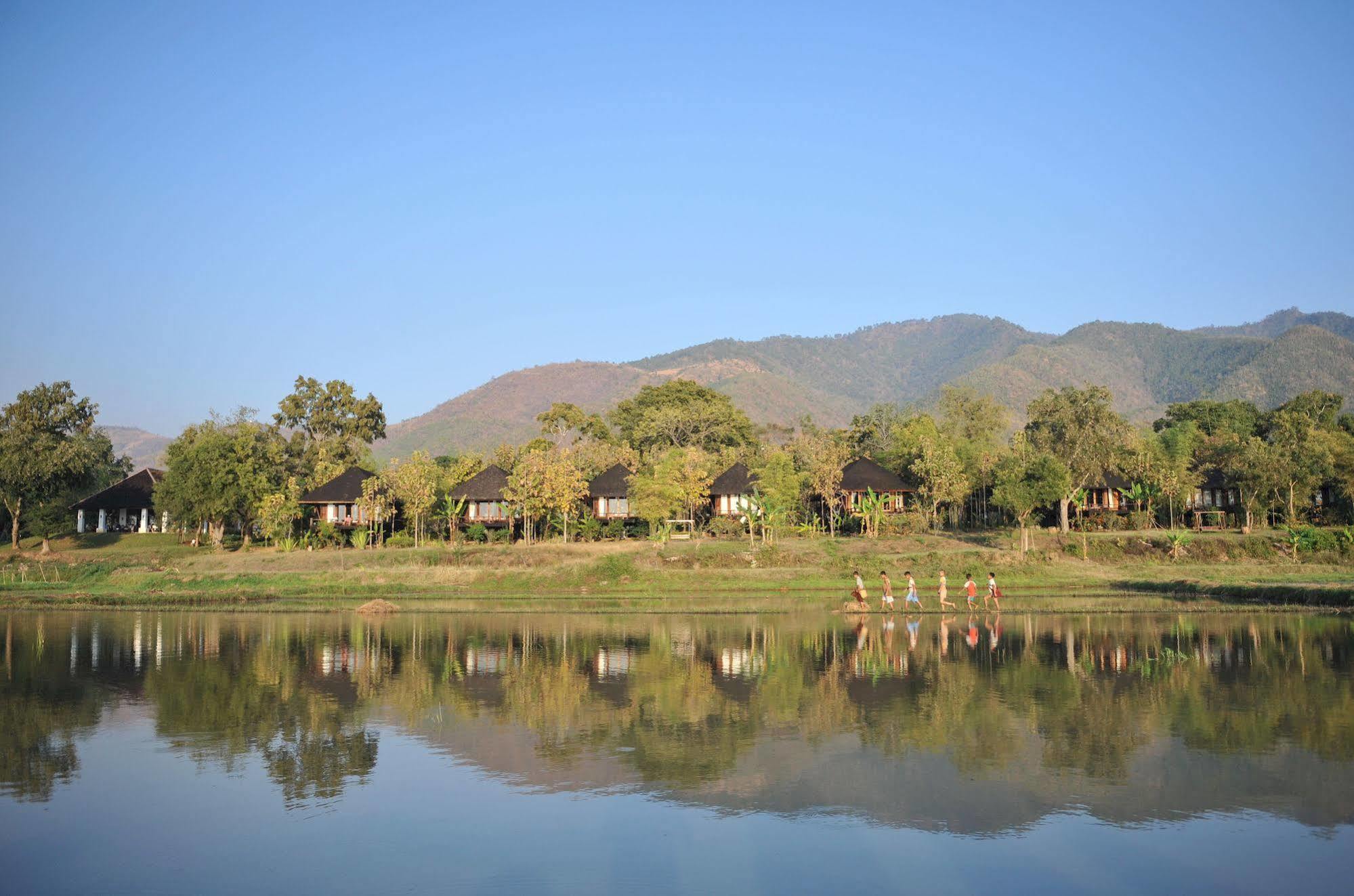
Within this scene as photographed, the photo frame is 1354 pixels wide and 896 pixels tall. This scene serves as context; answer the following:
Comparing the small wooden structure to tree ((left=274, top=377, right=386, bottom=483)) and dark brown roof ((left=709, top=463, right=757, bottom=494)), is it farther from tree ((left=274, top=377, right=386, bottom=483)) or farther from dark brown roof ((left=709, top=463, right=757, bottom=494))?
tree ((left=274, top=377, right=386, bottom=483))

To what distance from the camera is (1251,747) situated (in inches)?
607

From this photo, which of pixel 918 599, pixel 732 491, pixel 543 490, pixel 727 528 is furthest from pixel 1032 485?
pixel 543 490

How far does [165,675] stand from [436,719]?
10029mm

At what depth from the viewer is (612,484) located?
228 ft

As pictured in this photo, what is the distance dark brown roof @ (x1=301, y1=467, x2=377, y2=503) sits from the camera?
228ft

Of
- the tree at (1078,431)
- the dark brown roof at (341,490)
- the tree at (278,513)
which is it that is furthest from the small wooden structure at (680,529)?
the tree at (278,513)

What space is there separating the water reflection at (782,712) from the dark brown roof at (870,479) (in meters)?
34.0

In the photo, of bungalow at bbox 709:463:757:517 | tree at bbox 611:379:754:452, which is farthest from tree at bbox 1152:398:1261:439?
bungalow at bbox 709:463:757:517

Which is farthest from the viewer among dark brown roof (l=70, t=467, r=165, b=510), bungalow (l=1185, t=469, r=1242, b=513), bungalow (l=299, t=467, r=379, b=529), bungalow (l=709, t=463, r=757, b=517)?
dark brown roof (l=70, t=467, r=165, b=510)

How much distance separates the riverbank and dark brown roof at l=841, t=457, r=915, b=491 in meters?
8.14

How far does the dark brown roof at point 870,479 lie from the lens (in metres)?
66.8

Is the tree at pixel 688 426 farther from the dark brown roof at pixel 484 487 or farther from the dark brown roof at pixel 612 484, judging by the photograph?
the dark brown roof at pixel 484 487

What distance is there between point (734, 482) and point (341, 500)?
27610 mm

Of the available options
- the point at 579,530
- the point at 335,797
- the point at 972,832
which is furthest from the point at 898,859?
the point at 579,530
